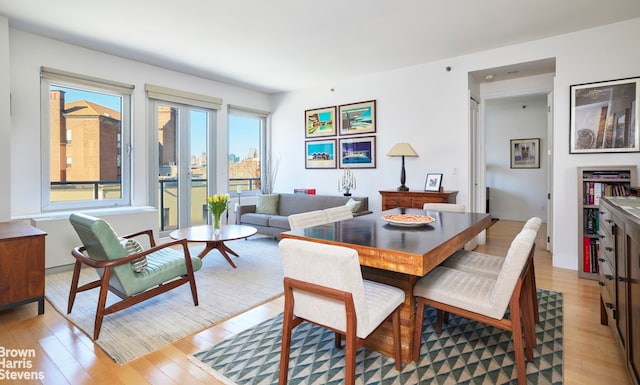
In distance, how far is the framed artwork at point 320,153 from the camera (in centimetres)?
566

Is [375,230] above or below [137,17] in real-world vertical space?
below

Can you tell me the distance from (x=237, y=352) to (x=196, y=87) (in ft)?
14.7

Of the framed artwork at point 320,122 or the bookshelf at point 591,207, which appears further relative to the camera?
the framed artwork at point 320,122

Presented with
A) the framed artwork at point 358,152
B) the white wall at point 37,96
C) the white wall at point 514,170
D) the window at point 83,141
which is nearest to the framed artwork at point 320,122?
the framed artwork at point 358,152

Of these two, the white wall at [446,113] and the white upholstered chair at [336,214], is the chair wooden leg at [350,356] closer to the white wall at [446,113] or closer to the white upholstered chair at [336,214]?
the white upholstered chair at [336,214]

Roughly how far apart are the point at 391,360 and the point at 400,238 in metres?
0.73

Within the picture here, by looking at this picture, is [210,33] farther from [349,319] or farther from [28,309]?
[349,319]

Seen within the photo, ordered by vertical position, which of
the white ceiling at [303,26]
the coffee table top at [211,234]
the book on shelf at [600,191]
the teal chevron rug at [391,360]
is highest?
the white ceiling at [303,26]

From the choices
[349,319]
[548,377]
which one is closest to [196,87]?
[349,319]

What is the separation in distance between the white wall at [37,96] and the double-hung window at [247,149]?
142 cm

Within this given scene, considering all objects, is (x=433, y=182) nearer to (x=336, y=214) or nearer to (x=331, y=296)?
(x=336, y=214)

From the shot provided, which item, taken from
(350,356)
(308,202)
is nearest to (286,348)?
(350,356)

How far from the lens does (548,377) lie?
5.65 feet

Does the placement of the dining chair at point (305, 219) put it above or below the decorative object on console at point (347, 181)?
below
